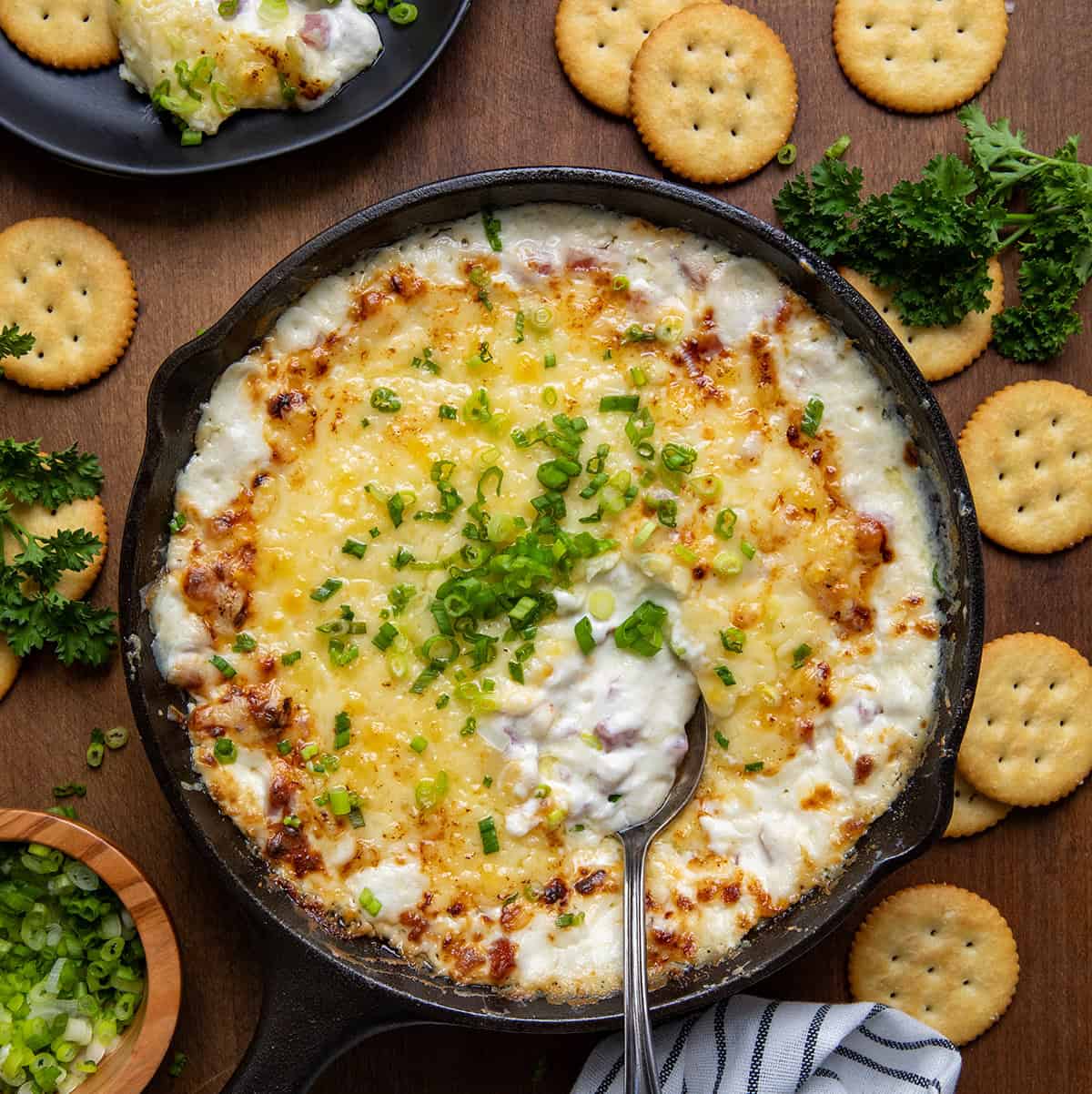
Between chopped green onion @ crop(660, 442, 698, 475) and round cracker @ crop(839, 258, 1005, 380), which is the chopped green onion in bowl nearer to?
chopped green onion @ crop(660, 442, 698, 475)

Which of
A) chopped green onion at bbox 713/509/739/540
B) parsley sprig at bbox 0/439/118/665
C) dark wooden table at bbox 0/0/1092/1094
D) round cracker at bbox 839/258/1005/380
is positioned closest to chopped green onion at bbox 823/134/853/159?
dark wooden table at bbox 0/0/1092/1094

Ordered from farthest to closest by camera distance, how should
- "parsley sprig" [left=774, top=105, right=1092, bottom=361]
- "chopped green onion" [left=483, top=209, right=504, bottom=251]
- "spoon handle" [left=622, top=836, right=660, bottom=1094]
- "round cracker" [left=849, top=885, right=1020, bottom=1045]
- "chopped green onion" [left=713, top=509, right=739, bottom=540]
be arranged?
"round cracker" [left=849, top=885, right=1020, bottom=1045] → "parsley sprig" [left=774, top=105, right=1092, bottom=361] → "chopped green onion" [left=483, top=209, right=504, bottom=251] → "chopped green onion" [left=713, top=509, right=739, bottom=540] → "spoon handle" [left=622, top=836, right=660, bottom=1094]

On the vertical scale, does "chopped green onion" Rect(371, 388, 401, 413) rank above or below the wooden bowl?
above

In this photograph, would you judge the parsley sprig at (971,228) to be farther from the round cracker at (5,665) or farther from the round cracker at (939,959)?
the round cracker at (5,665)

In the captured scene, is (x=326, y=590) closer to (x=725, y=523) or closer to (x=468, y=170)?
(x=725, y=523)

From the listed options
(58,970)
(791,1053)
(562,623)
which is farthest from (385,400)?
(791,1053)

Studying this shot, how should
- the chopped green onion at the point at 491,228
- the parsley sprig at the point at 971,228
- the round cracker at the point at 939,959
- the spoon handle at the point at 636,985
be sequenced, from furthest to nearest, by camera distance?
the round cracker at the point at 939,959
the parsley sprig at the point at 971,228
the chopped green onion at the point at 491,228
the spoon handle at the point at 636,985

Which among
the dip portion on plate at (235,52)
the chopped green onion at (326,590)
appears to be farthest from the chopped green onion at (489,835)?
the dip portion on plate at (235,52)
